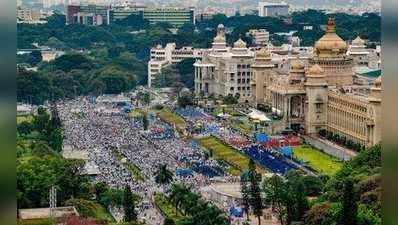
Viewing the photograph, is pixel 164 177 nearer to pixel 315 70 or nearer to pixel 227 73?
pixel 315 70

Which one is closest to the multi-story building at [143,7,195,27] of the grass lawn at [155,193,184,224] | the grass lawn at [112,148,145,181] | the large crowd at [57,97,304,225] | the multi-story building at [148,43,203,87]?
the multi-story building at [148,43,203,87]

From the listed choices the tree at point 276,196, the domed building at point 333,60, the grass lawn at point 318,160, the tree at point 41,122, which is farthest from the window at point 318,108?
the tree at point 276,196

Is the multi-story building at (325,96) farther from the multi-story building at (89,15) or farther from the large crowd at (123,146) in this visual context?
the multi-story building at (89,15)

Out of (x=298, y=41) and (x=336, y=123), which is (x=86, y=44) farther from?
(x=336, y=123)

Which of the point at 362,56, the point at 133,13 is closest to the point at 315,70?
the point at 362,56

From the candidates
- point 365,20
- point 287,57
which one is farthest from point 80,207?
point 365,20

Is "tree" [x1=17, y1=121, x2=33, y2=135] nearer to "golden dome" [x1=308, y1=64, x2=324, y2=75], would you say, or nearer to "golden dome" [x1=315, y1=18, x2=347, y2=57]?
"golden dome" [x1=308, y1=64, x2=324, y2=75]
